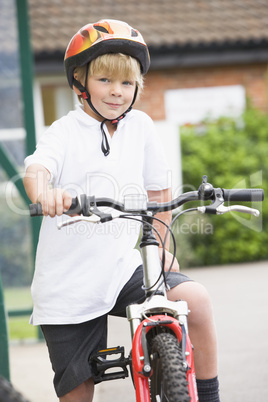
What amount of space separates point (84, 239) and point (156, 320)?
0.61m

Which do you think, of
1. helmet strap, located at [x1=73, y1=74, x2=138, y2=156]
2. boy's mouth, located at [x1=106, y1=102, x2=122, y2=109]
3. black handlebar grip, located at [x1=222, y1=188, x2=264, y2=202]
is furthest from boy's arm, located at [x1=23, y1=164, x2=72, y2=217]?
black handlebar grip, located at [x1=222, y1=188, x2=264, y2=202]

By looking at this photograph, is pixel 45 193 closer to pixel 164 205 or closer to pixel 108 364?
pixel 164 205

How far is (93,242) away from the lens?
292 cm

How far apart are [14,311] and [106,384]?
1733mm

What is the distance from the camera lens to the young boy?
2.86 metres

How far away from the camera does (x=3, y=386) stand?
6.49 ft

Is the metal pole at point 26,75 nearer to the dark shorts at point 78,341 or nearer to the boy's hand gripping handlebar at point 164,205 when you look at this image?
the dark shorts at point 78,341

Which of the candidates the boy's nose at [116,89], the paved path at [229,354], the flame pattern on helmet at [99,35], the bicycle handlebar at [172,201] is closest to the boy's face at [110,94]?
the boy's nose at [116,89]

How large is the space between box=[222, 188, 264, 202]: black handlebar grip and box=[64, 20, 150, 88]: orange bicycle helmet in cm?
74

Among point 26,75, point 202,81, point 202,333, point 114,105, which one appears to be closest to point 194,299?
point 202,333

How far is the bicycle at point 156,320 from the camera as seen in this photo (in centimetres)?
229

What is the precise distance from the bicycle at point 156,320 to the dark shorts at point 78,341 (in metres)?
0.29

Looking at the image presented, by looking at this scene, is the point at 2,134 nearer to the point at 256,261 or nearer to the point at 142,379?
the point at 142,379

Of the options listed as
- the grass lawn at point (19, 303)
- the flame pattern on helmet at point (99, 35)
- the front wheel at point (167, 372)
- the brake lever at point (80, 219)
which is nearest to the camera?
the front wheel at point (167, 372)
